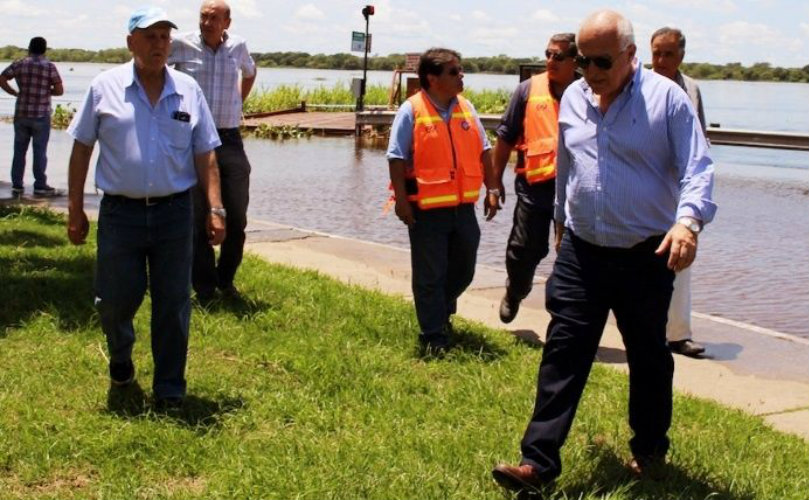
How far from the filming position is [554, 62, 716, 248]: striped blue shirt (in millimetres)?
4871

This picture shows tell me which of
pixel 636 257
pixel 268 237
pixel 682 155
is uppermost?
pixel 682 155

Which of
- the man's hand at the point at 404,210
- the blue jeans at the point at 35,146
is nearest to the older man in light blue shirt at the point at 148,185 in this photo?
the man's hand at the point at 404,210

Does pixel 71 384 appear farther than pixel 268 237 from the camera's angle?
No

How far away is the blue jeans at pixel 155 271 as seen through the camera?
234 inches

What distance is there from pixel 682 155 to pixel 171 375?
8.64 feet

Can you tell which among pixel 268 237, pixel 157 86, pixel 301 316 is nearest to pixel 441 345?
pixel 301 316

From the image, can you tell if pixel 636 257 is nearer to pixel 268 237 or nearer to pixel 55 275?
pixel 55 275

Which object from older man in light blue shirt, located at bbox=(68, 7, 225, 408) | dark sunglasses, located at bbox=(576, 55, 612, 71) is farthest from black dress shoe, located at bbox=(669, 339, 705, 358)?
dark sunglasses, located at bbox=(576, 55, 612, 71)

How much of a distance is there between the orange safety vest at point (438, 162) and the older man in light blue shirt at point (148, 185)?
4.82ft

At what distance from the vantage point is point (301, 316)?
808 cm

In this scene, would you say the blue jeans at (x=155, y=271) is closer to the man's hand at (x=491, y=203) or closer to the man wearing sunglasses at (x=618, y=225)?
the man wearing sunglasses at (x=618, y=225)

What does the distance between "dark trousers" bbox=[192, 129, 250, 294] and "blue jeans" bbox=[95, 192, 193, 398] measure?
2120 mm

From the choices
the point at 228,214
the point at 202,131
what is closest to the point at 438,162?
the point at 202,131

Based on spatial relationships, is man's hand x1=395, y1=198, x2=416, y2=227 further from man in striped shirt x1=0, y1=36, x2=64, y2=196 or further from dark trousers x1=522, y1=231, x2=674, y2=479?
man in striped shirt x1=0, y1=36, x2=64, y2=196
